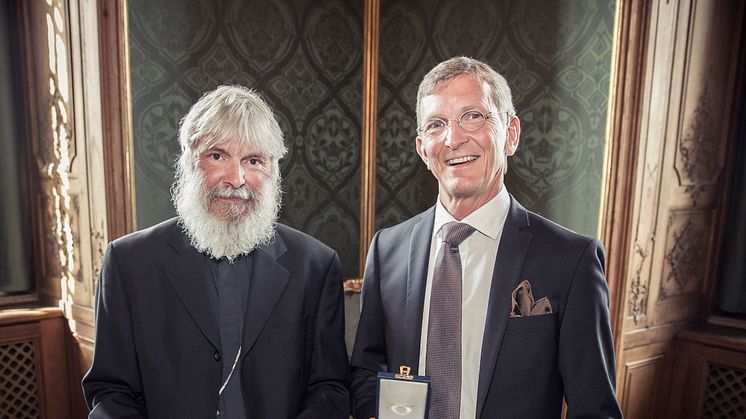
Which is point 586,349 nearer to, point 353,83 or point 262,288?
point 262,288

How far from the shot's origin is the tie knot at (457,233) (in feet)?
5.12

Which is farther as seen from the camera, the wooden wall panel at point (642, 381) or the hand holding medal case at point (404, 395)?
the wooden wall panel at point (642, 381)

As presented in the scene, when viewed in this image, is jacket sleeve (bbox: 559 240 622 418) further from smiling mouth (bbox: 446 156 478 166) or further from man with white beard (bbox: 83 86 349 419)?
man with white beard (bbox: 83 86 349 419)

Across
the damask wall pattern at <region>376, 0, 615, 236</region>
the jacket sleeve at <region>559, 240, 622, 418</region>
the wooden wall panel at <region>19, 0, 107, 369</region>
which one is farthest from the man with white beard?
the damask wall pattern at <region>376, 0, 615, 236</region>

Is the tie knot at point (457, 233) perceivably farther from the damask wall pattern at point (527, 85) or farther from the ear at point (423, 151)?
the damask wall pattern at point (527, 85)

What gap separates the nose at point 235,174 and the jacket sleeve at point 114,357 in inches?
17.2

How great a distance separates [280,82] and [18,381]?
227 cm

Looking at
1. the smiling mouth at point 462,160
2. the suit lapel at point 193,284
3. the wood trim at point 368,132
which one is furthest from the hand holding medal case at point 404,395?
the wood trim at point 368,132

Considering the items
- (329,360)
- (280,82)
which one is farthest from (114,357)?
(280,82)

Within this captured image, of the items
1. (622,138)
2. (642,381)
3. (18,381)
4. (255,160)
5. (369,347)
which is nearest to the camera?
(255,160)

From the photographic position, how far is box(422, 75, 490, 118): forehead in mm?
1500

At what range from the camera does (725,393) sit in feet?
9.55

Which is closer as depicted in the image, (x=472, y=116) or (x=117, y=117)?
(x=472, y=116)

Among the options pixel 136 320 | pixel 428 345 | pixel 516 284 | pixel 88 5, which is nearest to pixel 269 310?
pixel 136 320
